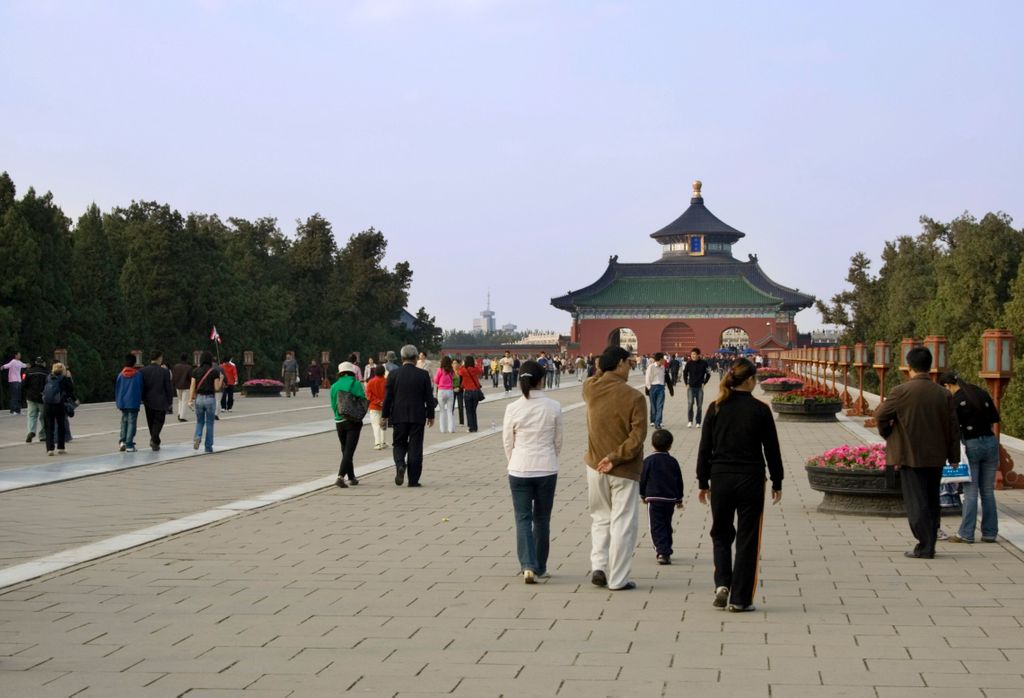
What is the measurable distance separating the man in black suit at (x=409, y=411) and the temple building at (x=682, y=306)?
78044 mm

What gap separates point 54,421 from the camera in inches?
708

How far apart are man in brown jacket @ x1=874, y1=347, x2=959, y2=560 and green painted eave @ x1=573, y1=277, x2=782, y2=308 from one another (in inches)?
3346

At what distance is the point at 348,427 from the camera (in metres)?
13.8

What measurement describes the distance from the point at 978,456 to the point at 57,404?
12.6m

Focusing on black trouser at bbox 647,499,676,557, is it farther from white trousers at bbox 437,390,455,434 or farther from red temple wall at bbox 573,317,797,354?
red temple wall at bbox 573,317,797,354

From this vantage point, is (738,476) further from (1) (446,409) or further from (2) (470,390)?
(2) (470,390)

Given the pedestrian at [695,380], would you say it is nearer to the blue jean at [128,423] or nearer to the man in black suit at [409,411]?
the blue jean at [128,423]

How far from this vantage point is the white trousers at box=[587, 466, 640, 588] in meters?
7.73

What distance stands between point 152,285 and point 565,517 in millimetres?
36191

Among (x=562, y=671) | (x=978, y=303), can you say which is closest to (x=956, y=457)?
(x=562, y=671)

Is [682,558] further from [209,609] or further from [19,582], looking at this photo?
[19,582]

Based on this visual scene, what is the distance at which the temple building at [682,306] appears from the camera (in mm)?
93188

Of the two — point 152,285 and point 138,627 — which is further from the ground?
point 152,285

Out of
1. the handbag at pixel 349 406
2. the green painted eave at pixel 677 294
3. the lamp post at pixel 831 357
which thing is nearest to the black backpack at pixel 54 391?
the handbag at pixel 349 406
